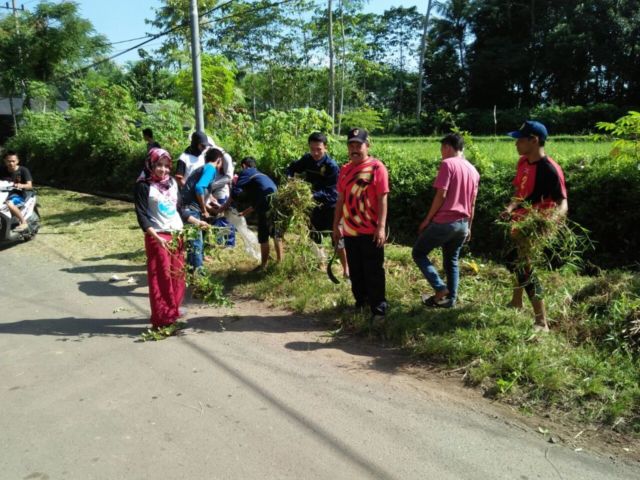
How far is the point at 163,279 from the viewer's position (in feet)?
16.3

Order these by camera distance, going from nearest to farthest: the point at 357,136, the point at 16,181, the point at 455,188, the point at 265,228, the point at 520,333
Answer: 1. the point at 520,333
2. the point at 455,188
3. the point at 357,136
4. the point at 265,228
5. the point at 16,181

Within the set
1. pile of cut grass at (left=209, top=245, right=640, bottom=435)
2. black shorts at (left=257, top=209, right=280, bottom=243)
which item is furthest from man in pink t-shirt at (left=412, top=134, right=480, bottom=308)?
black shorts at (left=257, top=209, right=280, bottom=243)

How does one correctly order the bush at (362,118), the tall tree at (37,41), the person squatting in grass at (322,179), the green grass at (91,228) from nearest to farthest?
the person squatting in grass at (322,179), the green grass at (91,228), the tall tree at (37,41), the bush at (362,118)

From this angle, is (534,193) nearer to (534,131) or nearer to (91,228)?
(534,131)

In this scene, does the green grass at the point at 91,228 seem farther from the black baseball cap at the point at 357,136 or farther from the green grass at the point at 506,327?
the black baseball cap at the point at 357,136

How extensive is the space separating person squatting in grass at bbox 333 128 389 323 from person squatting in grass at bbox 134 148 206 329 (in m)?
1.68

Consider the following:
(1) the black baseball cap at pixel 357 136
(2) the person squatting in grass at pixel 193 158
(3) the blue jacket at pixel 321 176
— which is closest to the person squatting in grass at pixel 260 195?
(3) the blue jacket at pixel 321 176

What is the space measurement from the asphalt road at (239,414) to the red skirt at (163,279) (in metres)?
0.31

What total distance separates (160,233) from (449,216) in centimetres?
273

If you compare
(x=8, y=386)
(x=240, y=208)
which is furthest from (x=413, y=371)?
(x=240, y=208)

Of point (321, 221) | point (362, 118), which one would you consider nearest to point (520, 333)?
point (321, 221)

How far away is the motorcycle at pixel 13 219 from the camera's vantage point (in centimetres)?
880

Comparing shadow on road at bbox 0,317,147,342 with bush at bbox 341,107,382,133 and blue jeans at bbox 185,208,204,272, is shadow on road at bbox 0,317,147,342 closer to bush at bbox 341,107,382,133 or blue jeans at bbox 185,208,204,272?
blue jeans at bbox 185,208,204,272

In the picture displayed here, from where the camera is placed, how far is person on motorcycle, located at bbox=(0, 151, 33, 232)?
9.06 meters
